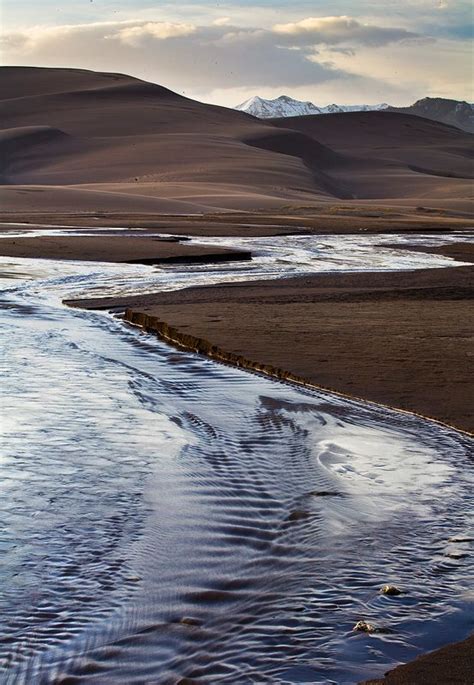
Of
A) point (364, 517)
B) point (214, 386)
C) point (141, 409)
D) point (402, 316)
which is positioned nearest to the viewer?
point (364, 517)

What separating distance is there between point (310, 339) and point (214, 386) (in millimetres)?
2277

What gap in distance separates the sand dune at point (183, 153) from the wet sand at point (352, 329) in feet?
117

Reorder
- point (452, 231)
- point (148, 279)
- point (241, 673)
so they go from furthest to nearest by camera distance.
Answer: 1. point (452, 231)
2. point (148, 279)
3. point (241, 673)

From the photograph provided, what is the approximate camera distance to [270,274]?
19734 mm

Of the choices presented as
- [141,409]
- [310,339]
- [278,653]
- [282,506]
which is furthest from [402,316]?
[278,653]

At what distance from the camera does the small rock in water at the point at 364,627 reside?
4.34 metres

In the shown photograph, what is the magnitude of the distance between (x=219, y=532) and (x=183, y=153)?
102 m

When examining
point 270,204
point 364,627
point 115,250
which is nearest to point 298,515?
point 364,627

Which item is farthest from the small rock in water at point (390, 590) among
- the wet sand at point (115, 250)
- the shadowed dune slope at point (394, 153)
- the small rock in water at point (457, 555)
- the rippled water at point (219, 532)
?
the shadowed dune slope at point (394, 153)

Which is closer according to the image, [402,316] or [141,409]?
[141,409]

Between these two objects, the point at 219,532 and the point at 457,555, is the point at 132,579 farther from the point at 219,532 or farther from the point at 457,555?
the point at 457,555

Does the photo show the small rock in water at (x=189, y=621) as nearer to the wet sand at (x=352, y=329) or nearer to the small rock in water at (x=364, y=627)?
the small rock in water at (x=364, y=627)

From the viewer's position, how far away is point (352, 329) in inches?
482

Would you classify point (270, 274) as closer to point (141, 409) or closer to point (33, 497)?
point (141, 409)
